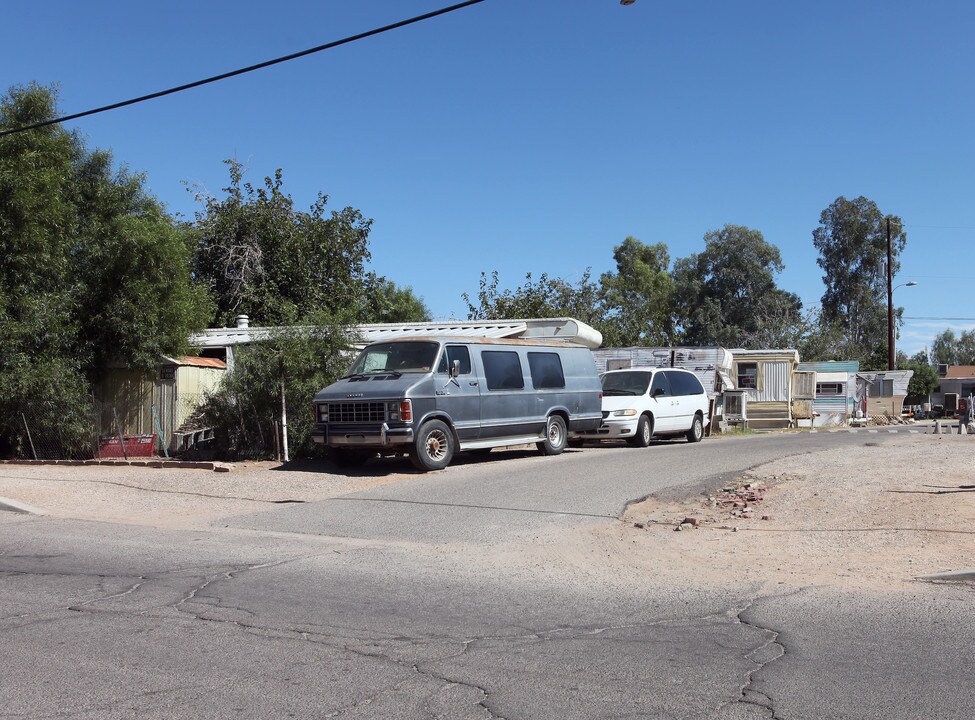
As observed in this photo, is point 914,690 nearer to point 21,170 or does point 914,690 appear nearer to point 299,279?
point 21,170

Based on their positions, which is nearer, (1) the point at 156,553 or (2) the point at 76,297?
(1) the point at 156,553

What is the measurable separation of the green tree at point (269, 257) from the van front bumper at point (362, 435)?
1805 cm

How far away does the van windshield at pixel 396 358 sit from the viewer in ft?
49.9

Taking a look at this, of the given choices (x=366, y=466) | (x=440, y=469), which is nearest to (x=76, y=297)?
(x=366, y=466)

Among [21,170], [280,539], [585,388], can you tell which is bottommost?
[280,539]

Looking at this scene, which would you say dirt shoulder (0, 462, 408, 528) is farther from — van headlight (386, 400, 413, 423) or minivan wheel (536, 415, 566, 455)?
minivan wheel (536, 415, 566, 455)

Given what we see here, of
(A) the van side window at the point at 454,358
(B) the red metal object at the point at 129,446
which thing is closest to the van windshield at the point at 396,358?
(A) the van side window at the point at 454,358

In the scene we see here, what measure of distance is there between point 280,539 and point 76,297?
10992mm

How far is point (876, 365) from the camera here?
5631 centimetres

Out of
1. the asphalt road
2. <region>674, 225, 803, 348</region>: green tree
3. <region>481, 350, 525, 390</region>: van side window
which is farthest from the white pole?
<region>674, 225, 803, 348</region>: green tree

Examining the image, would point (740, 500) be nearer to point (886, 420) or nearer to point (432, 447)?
point (432, 447)

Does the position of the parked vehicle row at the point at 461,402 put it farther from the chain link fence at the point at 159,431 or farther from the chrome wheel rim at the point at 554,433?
the chain link fence at the point at 159,431

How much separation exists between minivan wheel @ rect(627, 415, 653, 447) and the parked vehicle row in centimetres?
5

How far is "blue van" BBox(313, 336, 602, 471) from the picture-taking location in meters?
14.5
